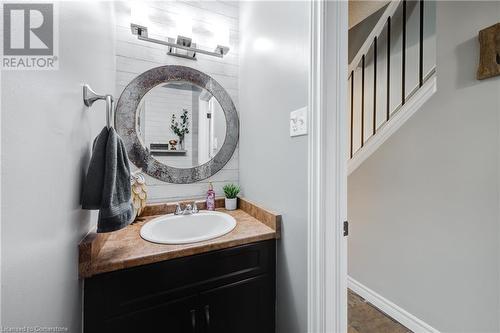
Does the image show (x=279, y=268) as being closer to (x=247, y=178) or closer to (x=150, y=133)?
(x=247, y=178)

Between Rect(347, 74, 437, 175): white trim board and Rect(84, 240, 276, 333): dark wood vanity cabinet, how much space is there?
4.15 ft

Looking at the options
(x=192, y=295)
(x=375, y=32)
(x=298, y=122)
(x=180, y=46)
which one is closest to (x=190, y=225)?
(x=192, y=295)

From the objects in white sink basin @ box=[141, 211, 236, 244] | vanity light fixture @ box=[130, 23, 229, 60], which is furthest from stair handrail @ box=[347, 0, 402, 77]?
white sink basin @ box=[141, 211, 236, 244]

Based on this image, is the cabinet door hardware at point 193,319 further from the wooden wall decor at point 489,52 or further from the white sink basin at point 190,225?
the wooden wall decor at point 489,52

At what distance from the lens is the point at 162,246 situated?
0.94 meters

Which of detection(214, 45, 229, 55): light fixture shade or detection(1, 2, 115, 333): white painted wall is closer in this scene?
detection(1, 2, 115, 333): white painted wall

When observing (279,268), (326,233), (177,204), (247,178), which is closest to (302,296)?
(279,268)

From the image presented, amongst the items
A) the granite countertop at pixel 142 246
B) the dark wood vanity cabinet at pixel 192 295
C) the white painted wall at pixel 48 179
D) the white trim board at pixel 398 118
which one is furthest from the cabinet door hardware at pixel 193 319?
the white trim board at pixel 398 118

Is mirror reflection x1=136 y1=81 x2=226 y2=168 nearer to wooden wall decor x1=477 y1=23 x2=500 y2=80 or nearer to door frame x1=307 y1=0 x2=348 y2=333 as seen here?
door frame x1=307 y1=0 x2=348 y2=333

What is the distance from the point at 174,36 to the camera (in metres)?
1.47

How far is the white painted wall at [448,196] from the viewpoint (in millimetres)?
1208

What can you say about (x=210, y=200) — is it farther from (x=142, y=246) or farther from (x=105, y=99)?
(x=105, y=99)

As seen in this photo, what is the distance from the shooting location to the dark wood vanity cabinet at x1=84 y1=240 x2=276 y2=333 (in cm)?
82

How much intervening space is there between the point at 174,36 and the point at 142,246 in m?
1.34
